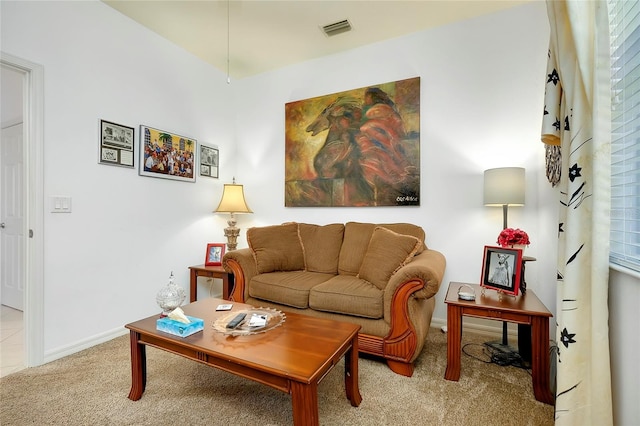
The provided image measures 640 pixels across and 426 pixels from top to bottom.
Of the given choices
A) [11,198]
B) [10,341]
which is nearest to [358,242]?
[10,341]

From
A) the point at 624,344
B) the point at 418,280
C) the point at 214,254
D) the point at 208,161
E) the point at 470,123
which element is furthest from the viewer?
the point at 208,161

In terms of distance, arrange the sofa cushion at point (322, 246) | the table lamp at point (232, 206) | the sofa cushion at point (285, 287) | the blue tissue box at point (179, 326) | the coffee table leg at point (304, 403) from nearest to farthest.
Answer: the coffee table leg at point (304, 403) → the blue tissue box at point (179, 326) → the sofa cushion at point (285, 287) → the sofa cushion at point (322, 246) → the table lamp at point (232, 206)

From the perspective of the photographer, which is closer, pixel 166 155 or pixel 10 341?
pixel 10 341

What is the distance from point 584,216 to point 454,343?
3.58 feet

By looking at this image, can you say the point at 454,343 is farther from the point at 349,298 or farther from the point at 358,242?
the point at 358,242

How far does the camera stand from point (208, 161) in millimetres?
3385

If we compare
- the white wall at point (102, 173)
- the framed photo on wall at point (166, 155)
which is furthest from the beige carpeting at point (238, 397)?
the framed photo on wall at point (166, 155)

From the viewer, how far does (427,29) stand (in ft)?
8.98

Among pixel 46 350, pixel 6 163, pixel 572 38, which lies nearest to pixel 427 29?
pixel 572 38

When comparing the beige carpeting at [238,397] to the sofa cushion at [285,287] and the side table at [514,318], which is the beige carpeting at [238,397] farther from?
the sofa cushion at [285,287]

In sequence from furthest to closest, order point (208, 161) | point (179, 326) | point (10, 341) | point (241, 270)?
1. point (208, 161)
2. point (241, 270)
3. point (10, 341)
4. point (179, 326)

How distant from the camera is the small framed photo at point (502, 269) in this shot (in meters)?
1.82

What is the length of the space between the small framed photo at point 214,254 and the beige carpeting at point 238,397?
45.2 inches

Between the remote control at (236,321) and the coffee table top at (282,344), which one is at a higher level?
the remote control at (236,321)
